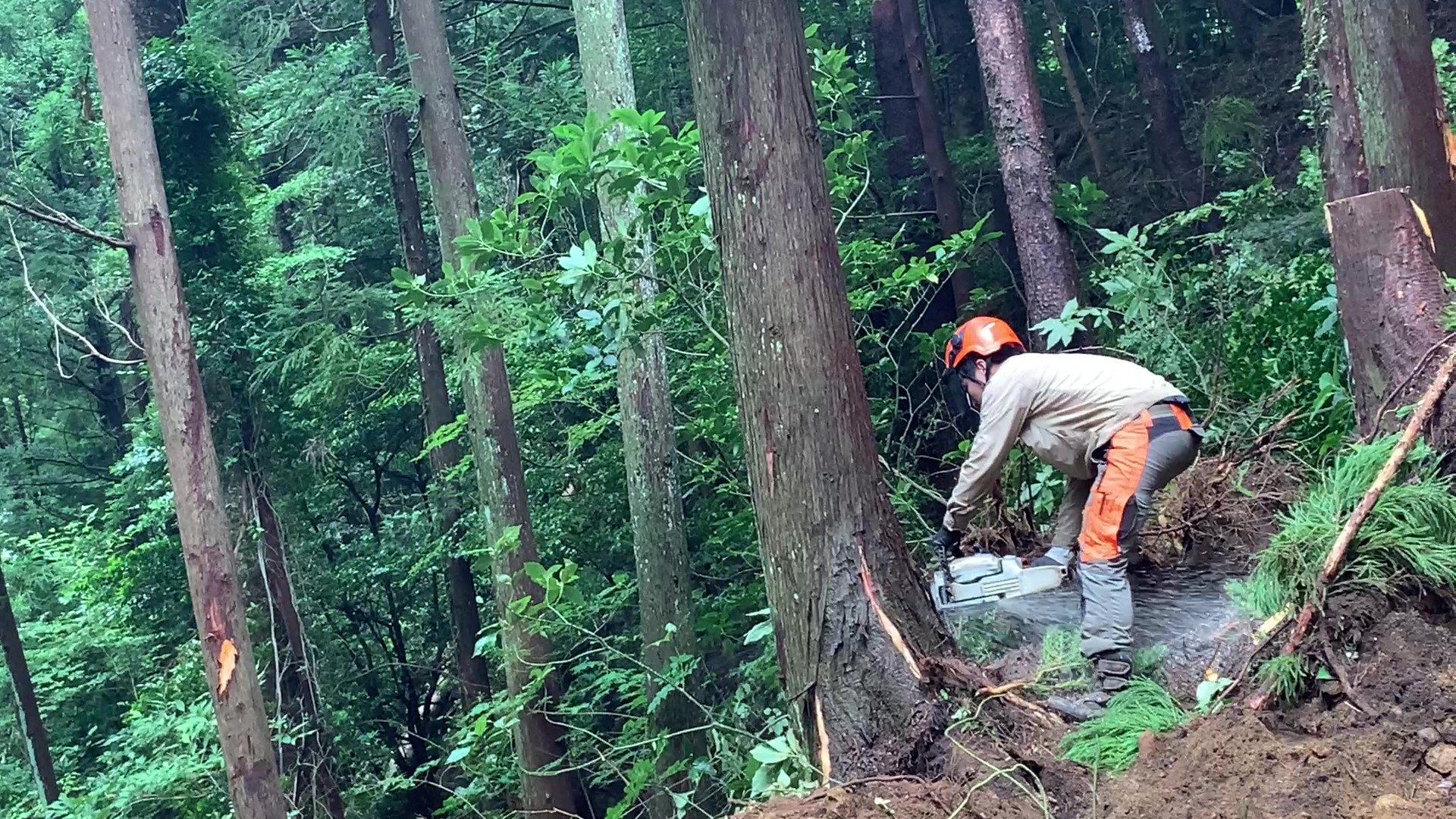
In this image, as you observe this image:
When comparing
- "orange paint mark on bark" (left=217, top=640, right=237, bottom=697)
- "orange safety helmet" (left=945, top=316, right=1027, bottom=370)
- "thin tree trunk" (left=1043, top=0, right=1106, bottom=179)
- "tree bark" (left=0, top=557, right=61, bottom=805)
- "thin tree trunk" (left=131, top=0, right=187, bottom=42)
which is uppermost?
"thin tree trunk" (left=131, top=0, right=187, bottom=42)

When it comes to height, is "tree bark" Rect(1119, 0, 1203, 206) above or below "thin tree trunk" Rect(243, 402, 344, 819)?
above

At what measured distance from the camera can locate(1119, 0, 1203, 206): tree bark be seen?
11328 millimetres

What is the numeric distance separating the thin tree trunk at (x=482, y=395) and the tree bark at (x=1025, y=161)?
179 inches

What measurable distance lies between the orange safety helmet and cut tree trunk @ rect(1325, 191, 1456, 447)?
5.24 feet

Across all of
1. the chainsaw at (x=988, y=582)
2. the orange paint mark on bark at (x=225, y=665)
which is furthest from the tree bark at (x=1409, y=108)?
the orange paint mark on bark at (x=225, y=665)

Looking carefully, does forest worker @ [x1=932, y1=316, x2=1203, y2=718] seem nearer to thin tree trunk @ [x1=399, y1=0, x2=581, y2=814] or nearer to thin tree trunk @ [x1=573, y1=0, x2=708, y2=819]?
thin tree trunk @ [x1=573, y1=0, x2=708, y2=819]

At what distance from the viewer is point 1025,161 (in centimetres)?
884

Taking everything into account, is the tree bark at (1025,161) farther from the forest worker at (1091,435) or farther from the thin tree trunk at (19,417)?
the thin tree trunk at (19,417)

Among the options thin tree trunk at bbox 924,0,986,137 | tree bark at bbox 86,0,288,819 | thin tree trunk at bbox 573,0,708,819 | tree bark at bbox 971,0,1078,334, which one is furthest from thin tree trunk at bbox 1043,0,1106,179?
tree bark at bbox 86,0,288,819

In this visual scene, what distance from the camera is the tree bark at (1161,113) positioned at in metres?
11.3

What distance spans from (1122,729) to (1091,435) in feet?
4.64

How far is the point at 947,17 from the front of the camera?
1367 cm

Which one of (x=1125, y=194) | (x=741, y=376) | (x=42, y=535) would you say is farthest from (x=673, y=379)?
(x=42, y=535)

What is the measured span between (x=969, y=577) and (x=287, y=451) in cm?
795
